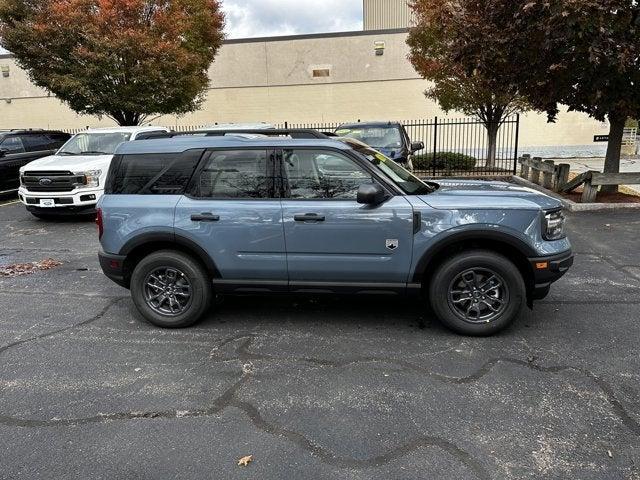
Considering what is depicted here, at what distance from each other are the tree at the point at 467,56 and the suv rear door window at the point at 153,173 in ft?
21.7

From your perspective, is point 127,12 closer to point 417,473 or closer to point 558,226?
point 558,226

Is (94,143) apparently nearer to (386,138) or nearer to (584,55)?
(386,138)

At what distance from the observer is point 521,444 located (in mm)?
2904

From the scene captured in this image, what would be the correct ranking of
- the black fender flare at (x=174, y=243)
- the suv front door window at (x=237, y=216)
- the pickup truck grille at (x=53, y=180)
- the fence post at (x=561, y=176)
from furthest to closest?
the fence post at (x=561, y=176) < the pickup truck grille at (x=53, y=180) < the black fender flare at (x=174, y=243) < the suv front door window at (x=237, y=216)

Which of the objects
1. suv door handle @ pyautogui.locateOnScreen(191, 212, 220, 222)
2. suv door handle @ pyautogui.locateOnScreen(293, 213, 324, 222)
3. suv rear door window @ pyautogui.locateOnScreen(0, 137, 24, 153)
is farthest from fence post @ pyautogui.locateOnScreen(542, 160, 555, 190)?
suv rear door window @ pyautogui.locateOnScreen(0, 137, 24, 153)

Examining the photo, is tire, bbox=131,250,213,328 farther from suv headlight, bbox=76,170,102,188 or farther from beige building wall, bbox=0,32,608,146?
beige building wall, bbox=0,32,608,146

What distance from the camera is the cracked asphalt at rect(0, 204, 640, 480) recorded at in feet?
9.18

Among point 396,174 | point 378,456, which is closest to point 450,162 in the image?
point 396,174

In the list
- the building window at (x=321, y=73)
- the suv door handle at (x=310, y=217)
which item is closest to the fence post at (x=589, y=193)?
the suv door handle at (x=310, y=217)

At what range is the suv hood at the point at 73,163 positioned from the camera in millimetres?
9773

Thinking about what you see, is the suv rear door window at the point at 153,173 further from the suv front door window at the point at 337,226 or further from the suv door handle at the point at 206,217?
the suv front door window at the point at 337,226

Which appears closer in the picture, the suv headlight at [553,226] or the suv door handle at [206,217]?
the suv headlight at [553,226]

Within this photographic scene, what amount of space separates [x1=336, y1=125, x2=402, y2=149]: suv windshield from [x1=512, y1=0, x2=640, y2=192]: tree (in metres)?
2.83

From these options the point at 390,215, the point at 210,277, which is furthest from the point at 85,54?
the point at 390,215
